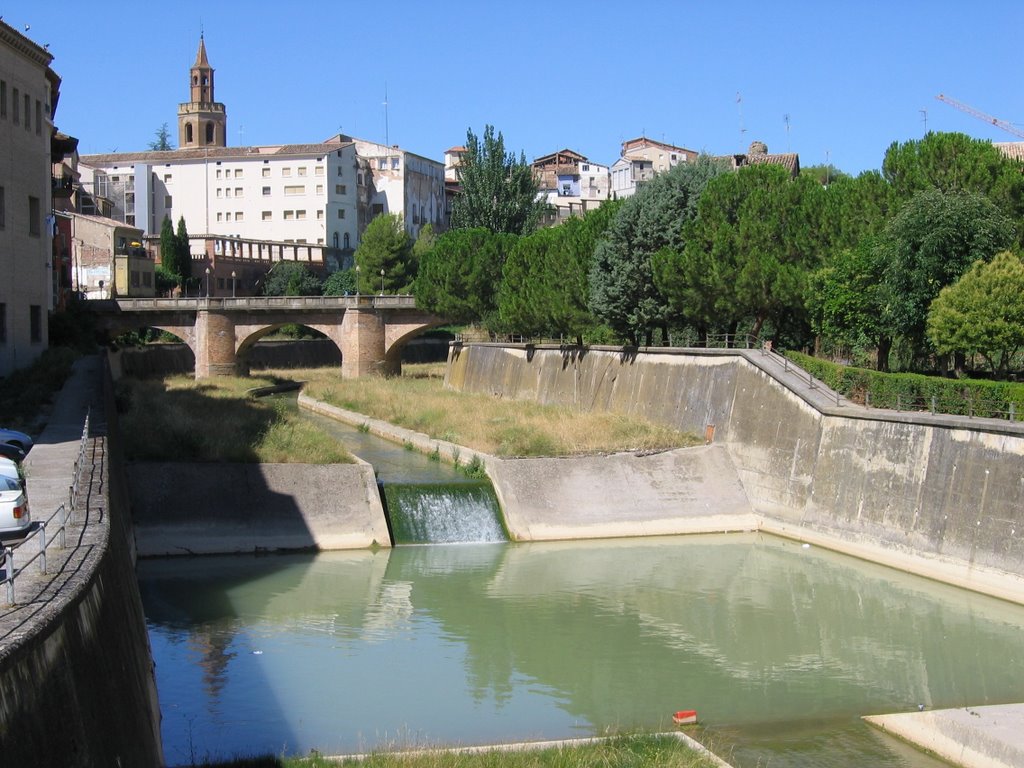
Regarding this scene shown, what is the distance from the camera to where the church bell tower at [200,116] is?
132 metres

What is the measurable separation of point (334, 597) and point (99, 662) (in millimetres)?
16446

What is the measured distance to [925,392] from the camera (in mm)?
32906

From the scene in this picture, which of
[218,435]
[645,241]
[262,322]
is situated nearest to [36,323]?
[218,435]

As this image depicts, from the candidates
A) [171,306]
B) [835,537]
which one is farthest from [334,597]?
[171,306]

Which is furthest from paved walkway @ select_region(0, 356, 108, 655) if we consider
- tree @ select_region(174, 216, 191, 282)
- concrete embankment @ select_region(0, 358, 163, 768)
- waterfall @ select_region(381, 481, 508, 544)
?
tree @ select_region(174, 216, 191, 282)

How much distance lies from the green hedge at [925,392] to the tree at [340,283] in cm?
7558

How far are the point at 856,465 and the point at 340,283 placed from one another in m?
82.9

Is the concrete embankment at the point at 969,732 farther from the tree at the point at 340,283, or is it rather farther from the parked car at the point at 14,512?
the tree at the point at 340,283

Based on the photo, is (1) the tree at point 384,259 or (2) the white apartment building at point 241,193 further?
(2) the white apartment building at point 241,193

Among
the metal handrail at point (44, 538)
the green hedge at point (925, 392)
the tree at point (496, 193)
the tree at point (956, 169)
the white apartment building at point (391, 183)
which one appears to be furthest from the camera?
the white apartment building at point (391, 183)

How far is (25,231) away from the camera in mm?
39781

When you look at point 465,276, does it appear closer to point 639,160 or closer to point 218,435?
point 218,435

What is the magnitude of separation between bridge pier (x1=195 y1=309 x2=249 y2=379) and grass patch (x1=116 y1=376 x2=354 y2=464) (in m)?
28.6

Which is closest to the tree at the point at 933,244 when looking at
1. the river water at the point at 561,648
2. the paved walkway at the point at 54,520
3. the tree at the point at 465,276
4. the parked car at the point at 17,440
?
Answer: the river water at the point at 561,648
